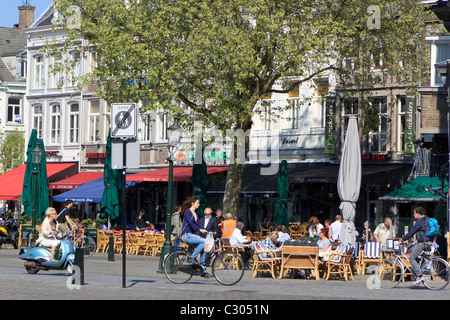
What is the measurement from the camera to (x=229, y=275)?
18.6 meters

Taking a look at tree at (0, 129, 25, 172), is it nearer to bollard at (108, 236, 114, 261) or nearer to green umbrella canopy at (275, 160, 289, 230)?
green umbrella canopy at (275, 160, 289, 230)

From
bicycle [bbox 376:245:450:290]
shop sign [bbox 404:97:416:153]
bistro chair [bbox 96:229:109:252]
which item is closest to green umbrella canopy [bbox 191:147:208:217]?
bistro chair [bbox 96:229:109:252]

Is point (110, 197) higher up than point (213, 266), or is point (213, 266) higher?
point (110, 197)

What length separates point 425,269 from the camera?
19.1 meters

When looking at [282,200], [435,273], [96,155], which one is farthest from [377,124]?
[435,273]

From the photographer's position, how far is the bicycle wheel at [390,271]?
1956cm

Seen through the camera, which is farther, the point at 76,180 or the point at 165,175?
the point at 76,180

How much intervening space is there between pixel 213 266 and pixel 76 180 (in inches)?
1154

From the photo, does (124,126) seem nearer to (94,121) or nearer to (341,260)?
(341,260)

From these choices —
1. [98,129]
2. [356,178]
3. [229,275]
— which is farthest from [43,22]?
[229,275]

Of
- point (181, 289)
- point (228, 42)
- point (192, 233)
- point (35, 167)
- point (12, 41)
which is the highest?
point (12, 41)

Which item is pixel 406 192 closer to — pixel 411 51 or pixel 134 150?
pixel 411 51

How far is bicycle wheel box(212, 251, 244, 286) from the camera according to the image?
18.3 metres

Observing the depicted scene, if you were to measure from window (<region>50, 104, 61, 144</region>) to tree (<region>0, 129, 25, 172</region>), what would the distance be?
17.7 ft
